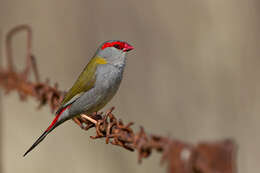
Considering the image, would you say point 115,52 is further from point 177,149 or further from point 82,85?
point 177,149

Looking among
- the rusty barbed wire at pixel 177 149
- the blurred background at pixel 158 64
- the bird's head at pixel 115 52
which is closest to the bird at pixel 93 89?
Result: the bird's head at pixel 115 52

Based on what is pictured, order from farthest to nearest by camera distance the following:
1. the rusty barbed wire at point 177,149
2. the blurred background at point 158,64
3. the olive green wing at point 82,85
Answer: the blurred background at point 158,64, the olive green wing at point 82,85, the rusty barbed wire at point 177,149

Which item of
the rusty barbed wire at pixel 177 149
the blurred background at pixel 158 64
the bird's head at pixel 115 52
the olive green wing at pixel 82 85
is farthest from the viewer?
the blurred background at pixel 158 64

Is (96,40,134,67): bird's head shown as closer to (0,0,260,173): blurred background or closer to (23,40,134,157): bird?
(23,40,134,157): bird

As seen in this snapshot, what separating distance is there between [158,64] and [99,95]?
9.03 feet

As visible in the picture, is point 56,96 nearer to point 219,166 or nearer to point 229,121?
point 219,166

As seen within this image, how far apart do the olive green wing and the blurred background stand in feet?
6.36

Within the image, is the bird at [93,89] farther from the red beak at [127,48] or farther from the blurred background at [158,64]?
the blurred background at [158,64]

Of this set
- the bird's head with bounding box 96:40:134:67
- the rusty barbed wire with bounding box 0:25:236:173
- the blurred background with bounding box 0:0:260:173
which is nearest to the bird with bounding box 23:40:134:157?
the bird's head with bounding box 96:40:134:67

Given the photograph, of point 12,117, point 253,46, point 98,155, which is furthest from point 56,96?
point 253,46

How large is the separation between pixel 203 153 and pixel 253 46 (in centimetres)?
388

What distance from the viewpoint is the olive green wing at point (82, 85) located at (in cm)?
339

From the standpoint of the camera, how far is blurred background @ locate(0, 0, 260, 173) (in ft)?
18.8

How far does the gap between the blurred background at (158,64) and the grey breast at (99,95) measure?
2.05 m
